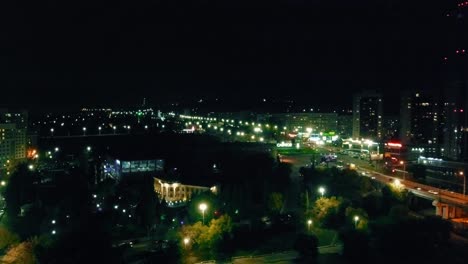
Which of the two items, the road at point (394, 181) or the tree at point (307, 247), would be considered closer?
the tree at point (307, 247)

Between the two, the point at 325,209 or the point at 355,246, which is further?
the point at 325,209

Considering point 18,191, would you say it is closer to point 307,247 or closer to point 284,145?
point 307,247

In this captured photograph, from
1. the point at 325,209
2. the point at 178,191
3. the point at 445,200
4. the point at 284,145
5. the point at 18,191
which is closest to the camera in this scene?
the point at 325,209

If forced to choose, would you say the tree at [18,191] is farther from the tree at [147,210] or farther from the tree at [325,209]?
the tree at [325,209]

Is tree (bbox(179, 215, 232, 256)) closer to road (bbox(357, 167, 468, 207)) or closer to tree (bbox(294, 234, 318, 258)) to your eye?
tree (bbox(294, 234, 318, 258))

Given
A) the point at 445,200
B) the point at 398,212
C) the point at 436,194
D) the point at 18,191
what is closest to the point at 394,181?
the point at 436,194

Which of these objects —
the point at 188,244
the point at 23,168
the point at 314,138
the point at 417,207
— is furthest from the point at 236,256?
the point at 314,138

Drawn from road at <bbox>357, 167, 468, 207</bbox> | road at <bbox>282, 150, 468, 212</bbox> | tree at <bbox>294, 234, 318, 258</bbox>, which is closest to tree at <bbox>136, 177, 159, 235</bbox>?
road at <bbox>282, 150, 468, 212</bbox>

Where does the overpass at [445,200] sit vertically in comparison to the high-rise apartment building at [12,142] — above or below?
below

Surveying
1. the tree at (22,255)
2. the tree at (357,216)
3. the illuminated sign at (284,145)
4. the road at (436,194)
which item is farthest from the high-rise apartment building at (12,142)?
the road at (436,194)
